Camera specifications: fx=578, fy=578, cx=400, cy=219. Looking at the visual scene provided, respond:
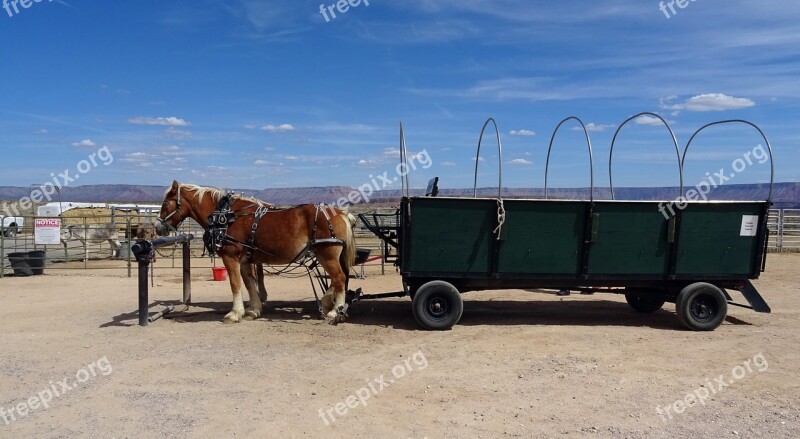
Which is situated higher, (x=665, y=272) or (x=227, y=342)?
(x=665, y=272)

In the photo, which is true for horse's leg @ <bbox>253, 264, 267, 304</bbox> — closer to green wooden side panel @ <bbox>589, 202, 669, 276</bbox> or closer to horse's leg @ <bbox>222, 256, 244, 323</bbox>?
horse's leg @ <bbox>222, 256, 244, 323</bbox>

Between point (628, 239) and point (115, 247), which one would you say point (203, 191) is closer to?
point (628, 239)

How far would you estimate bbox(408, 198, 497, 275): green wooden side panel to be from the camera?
25.8 ft

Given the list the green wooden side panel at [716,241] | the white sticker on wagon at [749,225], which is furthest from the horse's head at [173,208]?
the white sticker on wagon at [749,225]

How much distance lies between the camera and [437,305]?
8.02 metres

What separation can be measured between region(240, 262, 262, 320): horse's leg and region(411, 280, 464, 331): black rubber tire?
2.54 m

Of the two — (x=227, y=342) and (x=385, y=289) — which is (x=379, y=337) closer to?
(x=227, y=342)

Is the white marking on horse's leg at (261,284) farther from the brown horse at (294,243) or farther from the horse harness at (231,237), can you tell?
the horse harness at (231,237)

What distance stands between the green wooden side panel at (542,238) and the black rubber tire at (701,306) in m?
1.56

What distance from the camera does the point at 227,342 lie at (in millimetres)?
7359

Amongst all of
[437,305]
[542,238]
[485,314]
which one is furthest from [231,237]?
[542,238]

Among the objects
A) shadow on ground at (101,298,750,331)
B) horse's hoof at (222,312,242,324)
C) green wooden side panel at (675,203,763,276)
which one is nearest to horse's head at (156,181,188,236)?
shadow on ground at (101,298,750,331)

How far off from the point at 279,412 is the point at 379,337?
110 inches

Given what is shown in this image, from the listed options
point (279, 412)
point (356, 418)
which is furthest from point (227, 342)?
point (356, 418)
